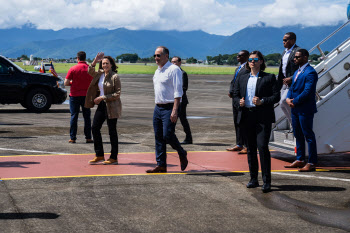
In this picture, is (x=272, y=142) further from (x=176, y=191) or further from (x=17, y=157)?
(x=17, y=157)

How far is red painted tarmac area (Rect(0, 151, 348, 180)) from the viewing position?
840 centimetres

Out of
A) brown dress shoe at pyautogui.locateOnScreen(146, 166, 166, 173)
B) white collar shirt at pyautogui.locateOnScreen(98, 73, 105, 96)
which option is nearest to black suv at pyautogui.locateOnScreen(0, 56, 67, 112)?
white collar shirt at pyautogui.locateOnScreen(98, 73, 105, 96)

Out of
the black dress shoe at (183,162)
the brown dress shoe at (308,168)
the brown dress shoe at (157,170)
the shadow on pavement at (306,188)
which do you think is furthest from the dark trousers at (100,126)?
the brown dress shoe at (308,168)

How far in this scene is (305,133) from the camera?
8.59m

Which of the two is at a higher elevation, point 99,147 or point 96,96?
point 96,96

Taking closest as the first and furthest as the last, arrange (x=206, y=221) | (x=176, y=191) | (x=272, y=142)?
(x=206, y=221), (x=176, y=191), (x=272, y=142)

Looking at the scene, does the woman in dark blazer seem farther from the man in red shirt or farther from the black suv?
the black suv

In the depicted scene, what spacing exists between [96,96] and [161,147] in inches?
63.4

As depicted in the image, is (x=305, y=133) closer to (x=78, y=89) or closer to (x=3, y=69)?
(x=78, y=89)

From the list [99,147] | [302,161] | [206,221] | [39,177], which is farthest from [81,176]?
[302,161]

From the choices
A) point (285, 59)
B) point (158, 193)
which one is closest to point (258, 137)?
point (158, 193)

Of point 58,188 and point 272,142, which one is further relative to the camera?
point 272,142

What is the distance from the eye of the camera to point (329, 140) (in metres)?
8.93

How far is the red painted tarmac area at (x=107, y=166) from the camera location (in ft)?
27.6
